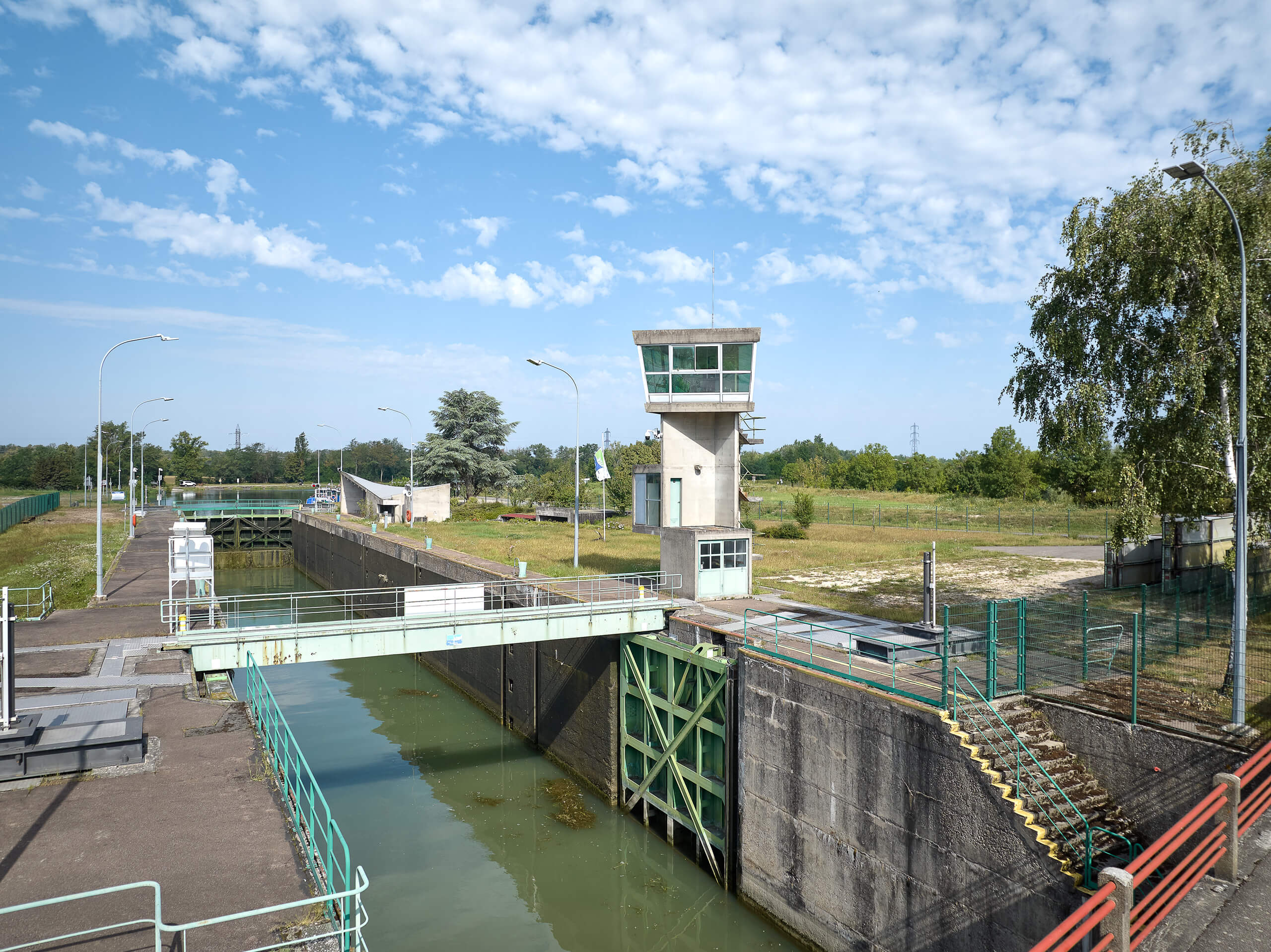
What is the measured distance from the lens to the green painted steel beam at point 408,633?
611 inches

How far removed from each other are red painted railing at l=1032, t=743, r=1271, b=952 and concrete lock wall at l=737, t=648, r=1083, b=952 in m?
1.45

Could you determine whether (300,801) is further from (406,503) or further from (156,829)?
(406,503)

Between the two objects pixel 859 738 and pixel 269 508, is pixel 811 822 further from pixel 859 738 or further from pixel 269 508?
pixel 269 508

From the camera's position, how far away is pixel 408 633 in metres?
17.2

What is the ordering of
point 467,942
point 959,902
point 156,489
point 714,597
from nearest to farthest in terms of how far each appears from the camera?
point 959,902
point 467,942
point 714,597
point 156,489

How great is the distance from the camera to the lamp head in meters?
10.7

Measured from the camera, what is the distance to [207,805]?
9.76m

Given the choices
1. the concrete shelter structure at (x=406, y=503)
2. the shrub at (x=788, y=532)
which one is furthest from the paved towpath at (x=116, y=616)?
the shrub at (x=788, y=532)

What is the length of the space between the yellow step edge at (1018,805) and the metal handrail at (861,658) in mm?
505

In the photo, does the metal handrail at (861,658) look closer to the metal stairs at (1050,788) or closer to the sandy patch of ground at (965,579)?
the metal stairs at (1050,788)

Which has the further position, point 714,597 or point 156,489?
point 156,489

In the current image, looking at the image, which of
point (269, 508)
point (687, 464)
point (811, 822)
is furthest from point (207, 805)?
point (269, 508)

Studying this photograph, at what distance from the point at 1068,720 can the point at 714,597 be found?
1120cm

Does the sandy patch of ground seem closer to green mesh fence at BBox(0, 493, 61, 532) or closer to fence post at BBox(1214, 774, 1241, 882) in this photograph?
fence post at BBox(1214, 774, 1241, 882)
